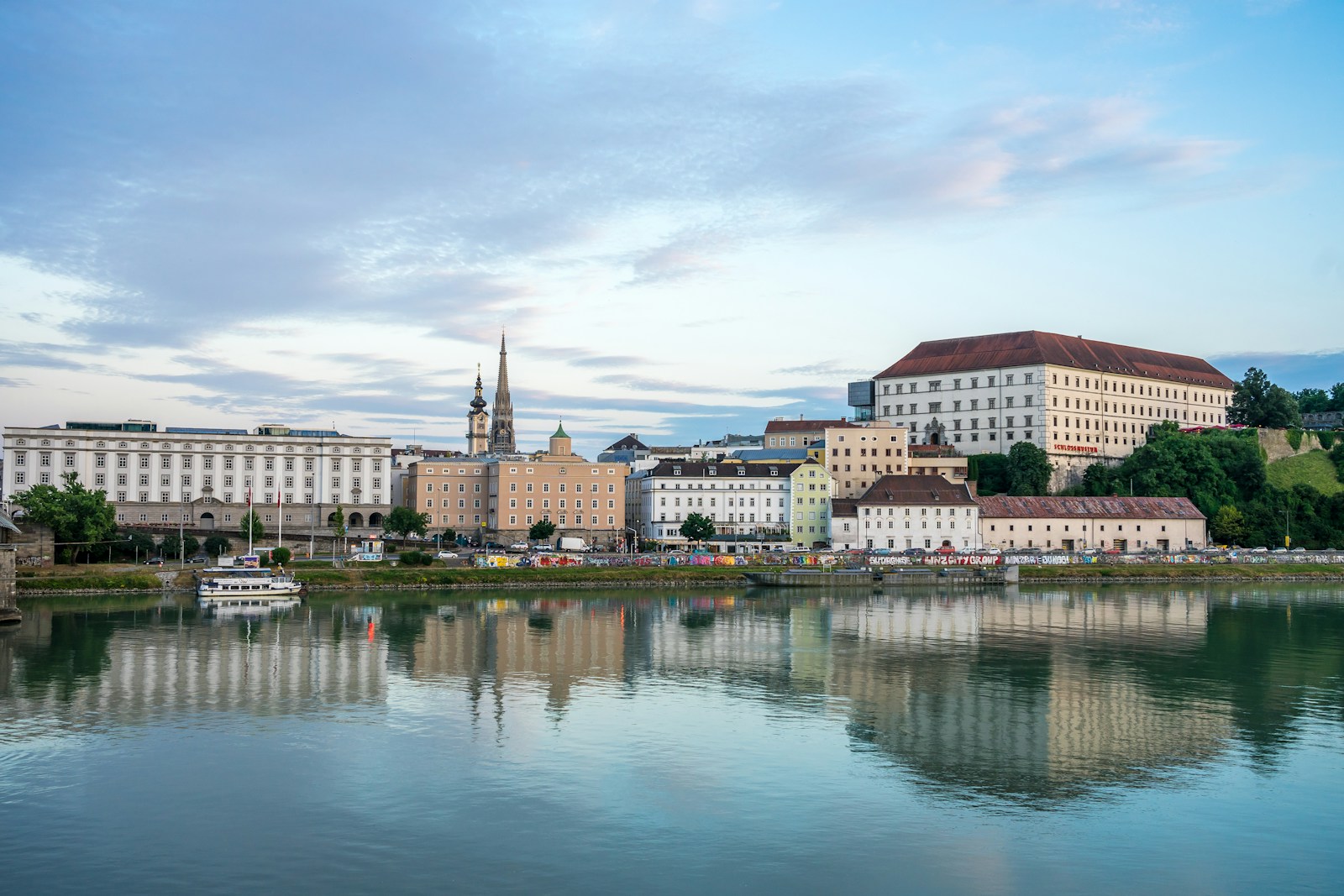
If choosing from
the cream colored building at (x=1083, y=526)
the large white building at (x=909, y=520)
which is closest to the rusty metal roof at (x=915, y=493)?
the large white building at (x=909, y=520)

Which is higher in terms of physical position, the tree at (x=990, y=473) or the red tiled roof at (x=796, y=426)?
the red tiled roof at (x=796, y=426)

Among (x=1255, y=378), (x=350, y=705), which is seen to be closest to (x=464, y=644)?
(x=350, y=705)

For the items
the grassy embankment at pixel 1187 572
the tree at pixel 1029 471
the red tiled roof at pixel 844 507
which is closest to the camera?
the grassy embankment at pixel 1187 572

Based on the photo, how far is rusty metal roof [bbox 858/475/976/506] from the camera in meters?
85.4

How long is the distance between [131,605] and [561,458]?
4537cm

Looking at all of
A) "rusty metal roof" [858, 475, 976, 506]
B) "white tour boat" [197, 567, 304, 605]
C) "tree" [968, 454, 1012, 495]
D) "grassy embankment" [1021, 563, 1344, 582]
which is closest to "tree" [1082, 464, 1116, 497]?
Result: "tree" [968, 454, 1012, 495]

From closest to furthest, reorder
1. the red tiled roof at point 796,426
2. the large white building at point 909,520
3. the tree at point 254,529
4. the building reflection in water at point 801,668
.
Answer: the building reflection in water at point 801,668, the tree at point 254,529, the large white building at point 909,520, the red tiled roof at point 796,426

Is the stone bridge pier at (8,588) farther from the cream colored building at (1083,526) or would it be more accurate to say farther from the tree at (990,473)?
the tree at (990,473)

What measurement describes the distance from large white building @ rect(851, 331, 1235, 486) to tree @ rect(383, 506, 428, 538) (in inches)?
1852

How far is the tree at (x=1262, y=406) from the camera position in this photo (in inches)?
4131

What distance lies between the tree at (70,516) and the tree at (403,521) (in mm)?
22558

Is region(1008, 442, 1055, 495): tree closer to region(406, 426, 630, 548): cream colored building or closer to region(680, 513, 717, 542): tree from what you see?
region(680, 513, 717, 542): tree

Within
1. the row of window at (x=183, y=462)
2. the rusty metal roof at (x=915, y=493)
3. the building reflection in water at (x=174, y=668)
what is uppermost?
the row of window at (x=183, y=462)

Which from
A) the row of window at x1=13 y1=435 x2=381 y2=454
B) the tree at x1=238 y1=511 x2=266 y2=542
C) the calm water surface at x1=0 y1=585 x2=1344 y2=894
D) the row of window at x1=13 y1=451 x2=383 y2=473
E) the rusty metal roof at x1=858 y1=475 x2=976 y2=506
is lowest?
the calm water surface at x1=0 y1=585 x2=1344 y2=894
